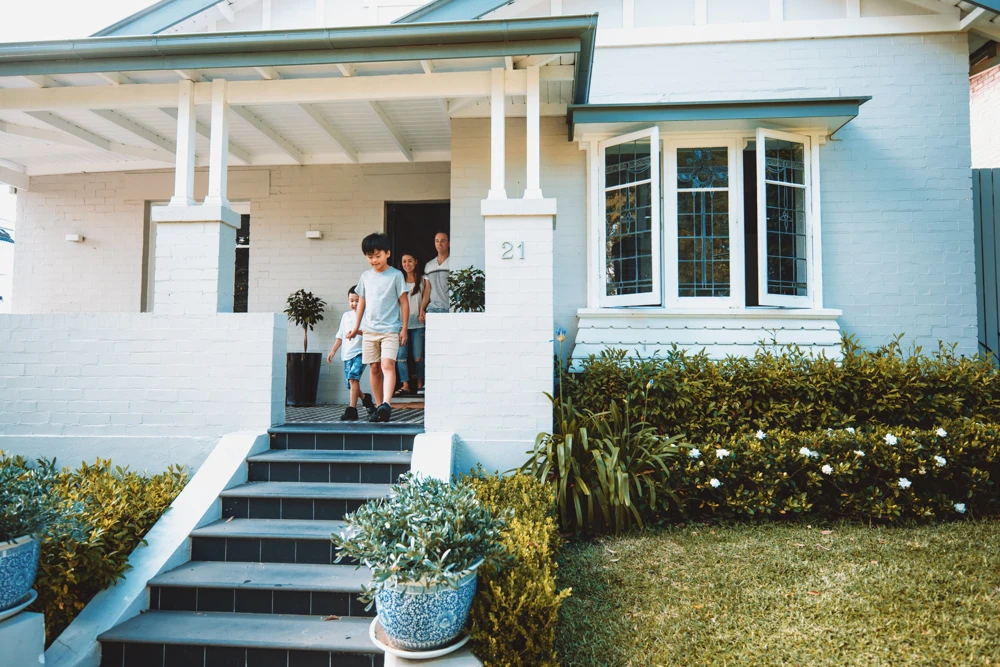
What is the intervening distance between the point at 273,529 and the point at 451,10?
15.4 ft

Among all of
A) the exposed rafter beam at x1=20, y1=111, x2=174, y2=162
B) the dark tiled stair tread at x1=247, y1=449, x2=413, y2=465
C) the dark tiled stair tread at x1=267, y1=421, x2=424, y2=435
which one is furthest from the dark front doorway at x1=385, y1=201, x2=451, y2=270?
the dark tiled stair tread at x1=247, y1=449, x2=413, y2=465

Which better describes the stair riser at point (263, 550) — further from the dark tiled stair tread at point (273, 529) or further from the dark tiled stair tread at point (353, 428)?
the dark tiled stair tread at point (353, 428)

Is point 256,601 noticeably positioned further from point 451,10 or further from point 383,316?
point 451,10

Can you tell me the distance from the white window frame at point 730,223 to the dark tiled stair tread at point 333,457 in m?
3.19

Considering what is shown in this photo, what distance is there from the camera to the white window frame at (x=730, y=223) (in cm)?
607

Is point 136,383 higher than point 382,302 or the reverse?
the reverse

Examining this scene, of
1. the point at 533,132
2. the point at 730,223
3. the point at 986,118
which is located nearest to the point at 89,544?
the point at 533,132

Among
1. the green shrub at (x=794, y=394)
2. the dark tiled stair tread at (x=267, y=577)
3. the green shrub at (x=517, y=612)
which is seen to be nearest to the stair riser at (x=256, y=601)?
the dark tiled stair tread at (x=267, y=577)

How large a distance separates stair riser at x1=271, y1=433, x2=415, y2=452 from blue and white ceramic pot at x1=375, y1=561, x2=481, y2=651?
2.00 m

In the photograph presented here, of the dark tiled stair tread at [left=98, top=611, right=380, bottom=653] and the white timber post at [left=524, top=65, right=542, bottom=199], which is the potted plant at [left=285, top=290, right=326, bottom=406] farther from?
the dark tiled stair tread at [left=98, top=611, right=380, bottom=653]

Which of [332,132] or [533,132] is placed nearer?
[533,132]

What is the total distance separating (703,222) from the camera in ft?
20.3

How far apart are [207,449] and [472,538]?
295cm

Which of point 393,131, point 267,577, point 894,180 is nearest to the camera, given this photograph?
point 267,577
